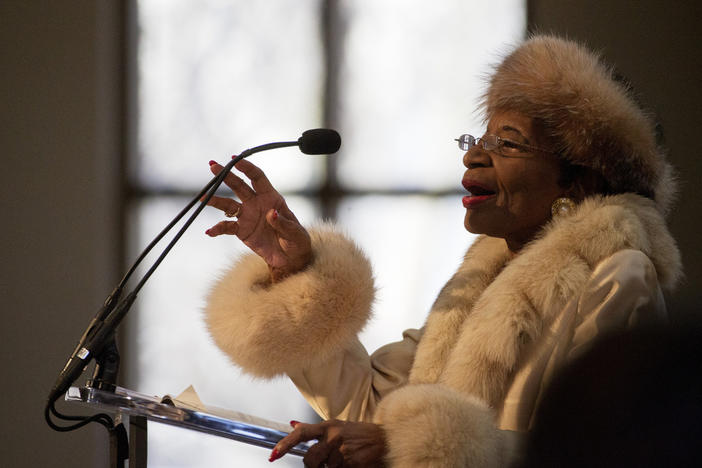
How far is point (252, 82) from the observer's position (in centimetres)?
304

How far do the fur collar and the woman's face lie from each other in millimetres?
92

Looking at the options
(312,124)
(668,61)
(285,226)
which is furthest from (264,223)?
(668,61)

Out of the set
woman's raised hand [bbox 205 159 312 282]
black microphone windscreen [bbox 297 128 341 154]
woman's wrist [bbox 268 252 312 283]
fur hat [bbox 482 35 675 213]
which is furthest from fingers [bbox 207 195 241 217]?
fur hat [bbox 482 35 675 213]

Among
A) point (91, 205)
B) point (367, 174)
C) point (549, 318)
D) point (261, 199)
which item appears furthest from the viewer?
point (367, 174)

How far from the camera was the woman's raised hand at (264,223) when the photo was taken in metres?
1.71

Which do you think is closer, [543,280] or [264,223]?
[543,280]

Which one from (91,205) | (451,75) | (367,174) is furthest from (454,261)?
(91,205)

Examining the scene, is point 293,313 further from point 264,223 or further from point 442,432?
point 442,432

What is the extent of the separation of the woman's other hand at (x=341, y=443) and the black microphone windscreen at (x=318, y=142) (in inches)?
17.5

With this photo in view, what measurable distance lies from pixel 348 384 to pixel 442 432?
21.1 inches

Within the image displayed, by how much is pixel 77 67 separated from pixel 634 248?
2.02 m

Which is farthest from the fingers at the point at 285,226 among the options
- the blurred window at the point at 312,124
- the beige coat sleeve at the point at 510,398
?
the blurred window at the point at 312,124

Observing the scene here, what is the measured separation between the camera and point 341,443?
1.43 meters

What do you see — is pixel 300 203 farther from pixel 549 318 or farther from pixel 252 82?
pixel 549 318
